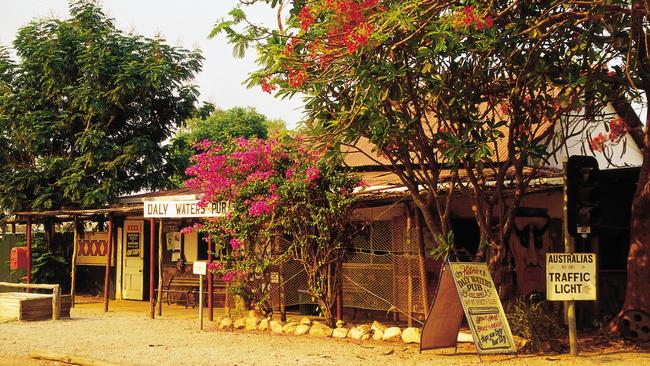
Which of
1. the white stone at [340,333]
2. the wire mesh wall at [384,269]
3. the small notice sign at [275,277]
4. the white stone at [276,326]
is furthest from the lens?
the small notice sign at [275,277]

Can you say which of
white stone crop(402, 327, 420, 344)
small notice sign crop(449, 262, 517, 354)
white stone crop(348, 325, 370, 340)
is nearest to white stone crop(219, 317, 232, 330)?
white stone crop(348, 325, 370, 340)

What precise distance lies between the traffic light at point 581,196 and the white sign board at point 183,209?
6.86m

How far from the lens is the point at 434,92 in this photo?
11.5m

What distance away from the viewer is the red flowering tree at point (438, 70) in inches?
418

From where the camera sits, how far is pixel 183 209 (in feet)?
52.8

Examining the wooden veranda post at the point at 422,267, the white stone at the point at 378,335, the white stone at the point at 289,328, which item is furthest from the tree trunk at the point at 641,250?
the white stone at the point at 289,328

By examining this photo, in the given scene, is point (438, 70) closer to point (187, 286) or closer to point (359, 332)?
point (359, 332)

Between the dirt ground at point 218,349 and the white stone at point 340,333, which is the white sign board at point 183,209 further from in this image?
the white stone at point 340,333

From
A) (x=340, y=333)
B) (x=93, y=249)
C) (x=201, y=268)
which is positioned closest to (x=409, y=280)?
(x=340, y=333)

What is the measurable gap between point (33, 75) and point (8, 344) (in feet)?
39.5

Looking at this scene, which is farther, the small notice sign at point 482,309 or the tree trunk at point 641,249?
the tree trunk at point 641,249

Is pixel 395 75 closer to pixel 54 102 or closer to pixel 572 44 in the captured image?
pixel 572 44

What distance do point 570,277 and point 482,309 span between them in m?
1.35

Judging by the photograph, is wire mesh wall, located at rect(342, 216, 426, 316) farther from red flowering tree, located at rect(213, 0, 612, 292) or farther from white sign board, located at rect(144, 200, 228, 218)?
white sign board, located at rect(144, 200, 228, 218)
